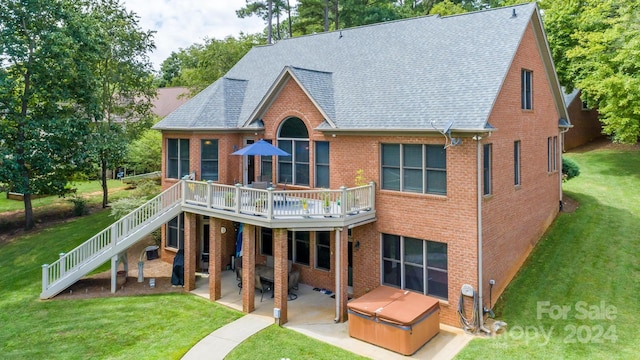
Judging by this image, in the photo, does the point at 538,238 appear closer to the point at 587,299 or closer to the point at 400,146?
the point at 587,299

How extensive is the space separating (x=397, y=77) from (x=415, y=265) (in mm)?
6980

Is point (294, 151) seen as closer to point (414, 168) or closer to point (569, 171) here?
point (414, 168)

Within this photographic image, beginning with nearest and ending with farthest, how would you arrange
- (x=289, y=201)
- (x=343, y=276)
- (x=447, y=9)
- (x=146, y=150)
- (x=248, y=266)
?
(x=343, y=276) → (x=289, y=201) → (x=248, y=266) → (x=146, y=150) → (x=447, y=9)

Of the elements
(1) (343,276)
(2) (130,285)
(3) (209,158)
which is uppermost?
(3) (209,158)

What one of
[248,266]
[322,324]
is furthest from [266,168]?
[322,324]

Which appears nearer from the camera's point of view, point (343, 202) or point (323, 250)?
point (343, 202)

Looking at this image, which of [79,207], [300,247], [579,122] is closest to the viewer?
[300,247]

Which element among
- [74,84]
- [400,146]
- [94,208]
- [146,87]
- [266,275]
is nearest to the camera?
[400,146]

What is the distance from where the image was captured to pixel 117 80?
29422mm

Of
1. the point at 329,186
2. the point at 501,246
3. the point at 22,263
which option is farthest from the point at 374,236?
the point at 22,263

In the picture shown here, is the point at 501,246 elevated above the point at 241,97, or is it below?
below

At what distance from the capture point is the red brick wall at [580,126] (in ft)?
106

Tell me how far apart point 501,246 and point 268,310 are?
26.5 feet

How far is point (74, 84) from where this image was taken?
24.8 metres
